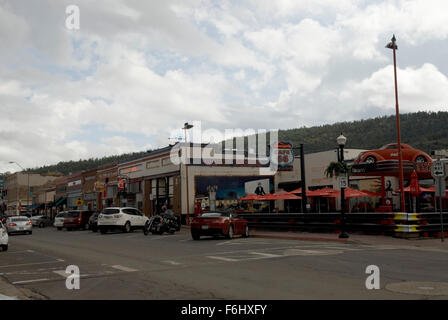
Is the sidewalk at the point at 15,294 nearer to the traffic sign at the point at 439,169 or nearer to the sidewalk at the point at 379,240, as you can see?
the sidewalk at the point at 379,240

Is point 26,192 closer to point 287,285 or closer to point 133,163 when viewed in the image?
point 133,163

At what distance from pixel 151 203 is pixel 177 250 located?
105ft

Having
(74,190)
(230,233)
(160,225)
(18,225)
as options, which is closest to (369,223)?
(230,233)

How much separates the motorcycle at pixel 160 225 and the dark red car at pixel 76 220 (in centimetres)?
1284

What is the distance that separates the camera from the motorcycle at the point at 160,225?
94.3 ft

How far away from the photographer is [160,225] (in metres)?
28.7

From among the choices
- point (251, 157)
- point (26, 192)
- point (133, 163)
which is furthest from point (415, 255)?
point (26, 192)

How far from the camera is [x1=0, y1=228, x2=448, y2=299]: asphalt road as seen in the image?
866cm

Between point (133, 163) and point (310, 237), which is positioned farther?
point (133, 163)

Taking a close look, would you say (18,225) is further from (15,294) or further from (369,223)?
(15,294)

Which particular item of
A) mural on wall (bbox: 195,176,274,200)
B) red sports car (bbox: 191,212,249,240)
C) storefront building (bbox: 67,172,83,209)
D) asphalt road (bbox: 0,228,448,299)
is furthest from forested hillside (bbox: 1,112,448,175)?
asphalt road (bbox: 0,228,448,299)

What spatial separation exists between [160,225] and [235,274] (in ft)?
59.7

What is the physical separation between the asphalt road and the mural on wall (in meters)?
27.2
